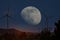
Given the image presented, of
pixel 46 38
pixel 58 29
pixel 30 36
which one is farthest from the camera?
pixel 30 36

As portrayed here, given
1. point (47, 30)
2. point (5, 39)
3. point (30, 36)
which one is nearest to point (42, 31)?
point (47, 30)

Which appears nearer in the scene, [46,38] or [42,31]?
[46,38]

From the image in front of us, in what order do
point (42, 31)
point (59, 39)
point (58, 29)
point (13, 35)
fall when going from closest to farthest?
1. point (59, 39)
2. point (58, 29)
3. point (42, 31)
4. point (13, 35)

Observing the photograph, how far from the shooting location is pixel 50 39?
1384 inches

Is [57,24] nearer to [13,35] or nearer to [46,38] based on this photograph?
[46,38]

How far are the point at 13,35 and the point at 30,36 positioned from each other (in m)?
5.20

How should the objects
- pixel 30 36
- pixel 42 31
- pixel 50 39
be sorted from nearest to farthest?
pixel 50 39 → pixel 42 31 → pixel 30 36

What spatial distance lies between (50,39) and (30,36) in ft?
39.1

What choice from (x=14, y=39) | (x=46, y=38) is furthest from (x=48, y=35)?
(x=14, y=39)

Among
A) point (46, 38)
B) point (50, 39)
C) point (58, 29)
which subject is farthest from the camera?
point (46, 38)

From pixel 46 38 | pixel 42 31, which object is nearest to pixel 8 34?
pixel 42 31

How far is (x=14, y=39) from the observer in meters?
47.5

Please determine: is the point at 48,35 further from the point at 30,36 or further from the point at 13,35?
the point at 13,35

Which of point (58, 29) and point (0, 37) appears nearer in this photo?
point (58, 29)
